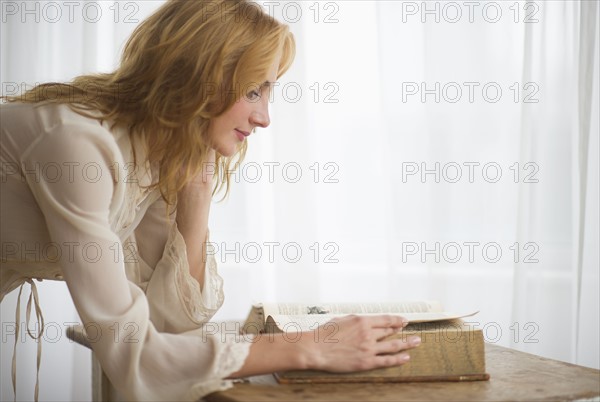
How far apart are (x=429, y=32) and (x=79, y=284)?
4.71ft

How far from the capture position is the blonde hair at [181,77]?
3.42 feet

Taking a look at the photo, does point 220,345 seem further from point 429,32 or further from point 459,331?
point 429,32

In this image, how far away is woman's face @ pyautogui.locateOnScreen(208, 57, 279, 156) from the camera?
1.11 m

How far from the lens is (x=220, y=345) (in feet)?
2.78

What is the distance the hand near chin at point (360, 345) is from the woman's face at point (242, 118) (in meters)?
0.38

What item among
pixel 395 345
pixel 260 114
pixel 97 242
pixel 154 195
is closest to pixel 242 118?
pixel 260 114

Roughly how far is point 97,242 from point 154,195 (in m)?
0.34

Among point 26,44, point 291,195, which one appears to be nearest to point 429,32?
point 291,195

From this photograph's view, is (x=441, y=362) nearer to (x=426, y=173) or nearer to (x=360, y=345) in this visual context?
(x=360, y=345)

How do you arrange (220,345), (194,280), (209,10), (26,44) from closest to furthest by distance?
(220,345)
(209,10)
(194,280)
(26,44)

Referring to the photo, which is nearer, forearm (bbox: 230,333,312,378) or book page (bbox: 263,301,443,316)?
forearm (bbox: 230,333,312,378)

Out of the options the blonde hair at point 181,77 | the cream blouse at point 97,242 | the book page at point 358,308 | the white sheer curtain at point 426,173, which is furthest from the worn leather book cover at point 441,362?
the white sheer curtain at point 426,173

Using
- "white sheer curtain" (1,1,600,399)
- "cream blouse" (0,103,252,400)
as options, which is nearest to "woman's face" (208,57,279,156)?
"cream blouse" (0,103,252,400)

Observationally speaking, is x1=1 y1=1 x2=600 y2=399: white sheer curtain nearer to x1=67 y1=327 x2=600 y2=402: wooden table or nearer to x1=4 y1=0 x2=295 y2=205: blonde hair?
x1=4 y1=0 x2=295 y2=205: blonde hair
